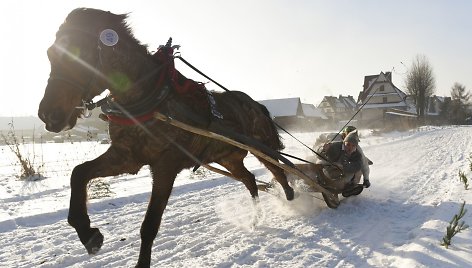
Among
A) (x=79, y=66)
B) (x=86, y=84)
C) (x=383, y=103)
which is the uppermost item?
(x=383, y=103)

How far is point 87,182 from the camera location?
3422mm

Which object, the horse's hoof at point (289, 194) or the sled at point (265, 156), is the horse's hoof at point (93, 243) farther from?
the horse's hoof at point (289, 194)

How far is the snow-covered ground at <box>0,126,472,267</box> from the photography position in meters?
3.87

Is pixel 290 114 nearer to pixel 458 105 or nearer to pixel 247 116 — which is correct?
pixel 458 105

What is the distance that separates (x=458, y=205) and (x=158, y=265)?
13.8 feet

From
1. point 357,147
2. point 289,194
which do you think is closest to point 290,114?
point 357,147

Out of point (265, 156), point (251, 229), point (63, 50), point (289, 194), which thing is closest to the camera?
point (63, 50)

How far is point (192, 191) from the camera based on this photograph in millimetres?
8047

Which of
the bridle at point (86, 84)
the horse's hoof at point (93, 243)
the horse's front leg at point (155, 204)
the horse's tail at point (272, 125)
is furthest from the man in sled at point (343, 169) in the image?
the bridle at point (86, 84)

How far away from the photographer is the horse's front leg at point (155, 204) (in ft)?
11.0

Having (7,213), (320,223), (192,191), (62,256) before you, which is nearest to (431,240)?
(320,223)

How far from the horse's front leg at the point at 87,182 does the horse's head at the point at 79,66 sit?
0.46 metres

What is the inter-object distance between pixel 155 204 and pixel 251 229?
1940 millimetres

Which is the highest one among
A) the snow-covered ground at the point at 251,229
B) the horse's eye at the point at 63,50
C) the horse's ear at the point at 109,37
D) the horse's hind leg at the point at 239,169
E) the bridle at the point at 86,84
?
the horse's ear at the point at 109,37
